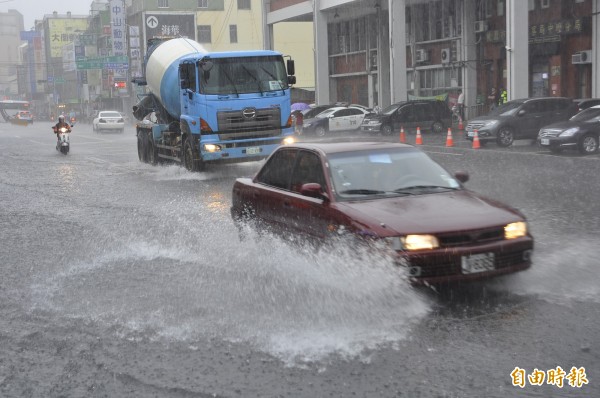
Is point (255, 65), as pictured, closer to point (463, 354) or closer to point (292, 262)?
point (292, 262)

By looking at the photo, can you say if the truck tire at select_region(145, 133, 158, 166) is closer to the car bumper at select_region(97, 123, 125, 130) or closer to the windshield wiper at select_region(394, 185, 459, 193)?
the windshield wiper at select_region(394, 185, 459, 193)

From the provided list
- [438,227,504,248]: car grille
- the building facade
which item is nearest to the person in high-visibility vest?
the building facade

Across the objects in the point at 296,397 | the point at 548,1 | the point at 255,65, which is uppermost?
the point at 548,1

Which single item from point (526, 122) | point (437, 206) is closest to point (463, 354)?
point (437, 206)

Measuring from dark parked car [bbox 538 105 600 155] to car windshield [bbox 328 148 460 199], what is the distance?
14695mm

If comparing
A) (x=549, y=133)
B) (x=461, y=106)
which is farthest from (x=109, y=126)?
(x=549, y=133)

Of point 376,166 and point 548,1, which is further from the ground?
point 548,1

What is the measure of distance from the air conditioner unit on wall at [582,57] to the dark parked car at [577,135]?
1196 centimetres

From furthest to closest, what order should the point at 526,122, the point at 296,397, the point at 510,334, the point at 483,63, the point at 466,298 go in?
the point at 483,63, the point at 526,122, the point at 466,298, the point at 510,334, the point at 296,397

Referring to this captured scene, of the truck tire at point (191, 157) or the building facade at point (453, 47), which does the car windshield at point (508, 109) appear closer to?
the building facade at point (453, 47)

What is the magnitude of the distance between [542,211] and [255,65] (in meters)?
8.85

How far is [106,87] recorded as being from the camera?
92.1 metres

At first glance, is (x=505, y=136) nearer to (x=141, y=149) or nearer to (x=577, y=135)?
(x=577, y=135)

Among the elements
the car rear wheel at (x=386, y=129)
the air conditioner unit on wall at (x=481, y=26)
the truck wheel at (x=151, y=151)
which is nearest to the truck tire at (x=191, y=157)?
the truck wheel at (x=151, y=151)
